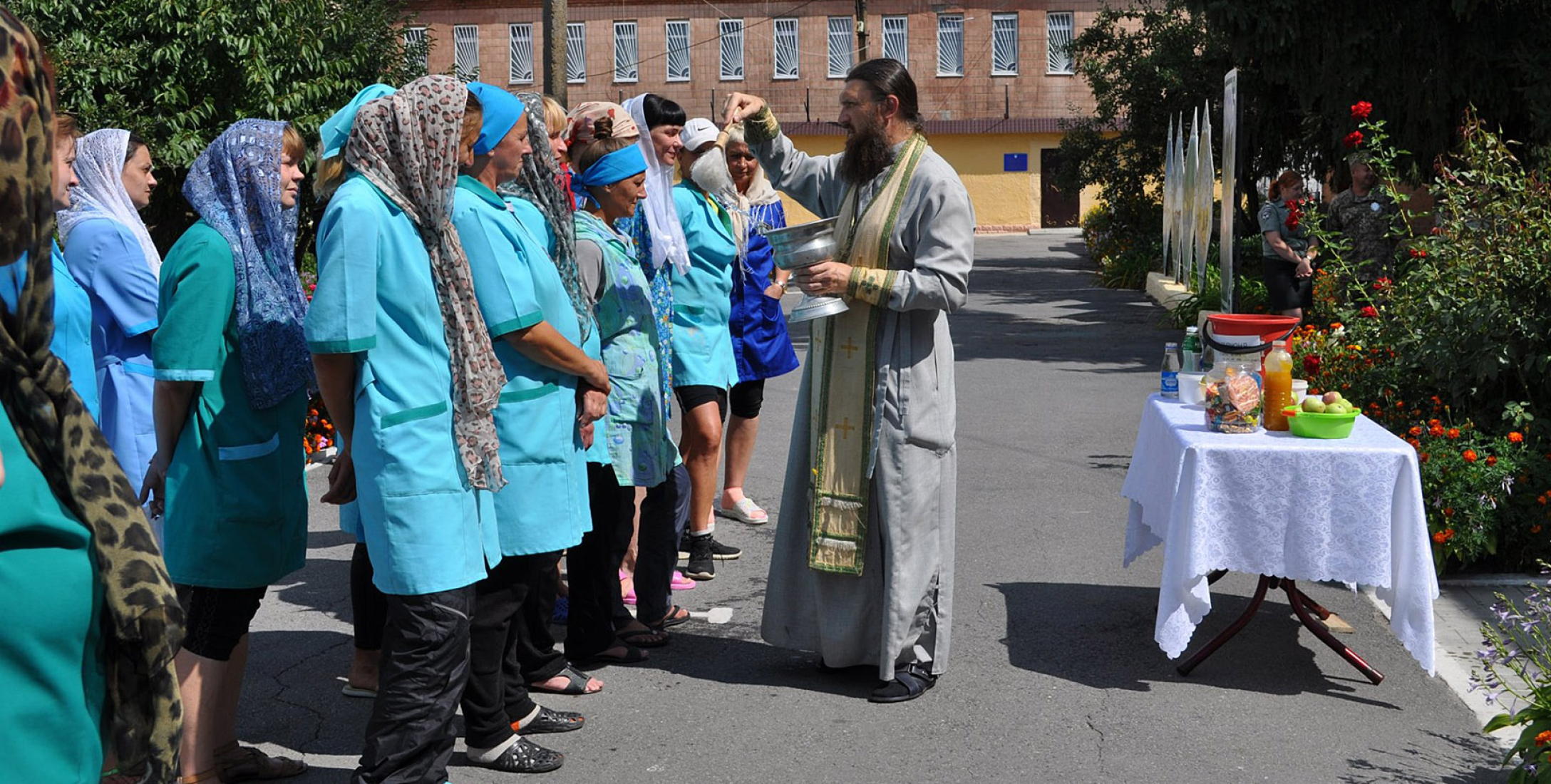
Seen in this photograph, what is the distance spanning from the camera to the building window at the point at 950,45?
4600 cm

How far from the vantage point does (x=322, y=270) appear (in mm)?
3350

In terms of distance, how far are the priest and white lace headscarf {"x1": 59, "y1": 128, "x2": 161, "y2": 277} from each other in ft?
7.32

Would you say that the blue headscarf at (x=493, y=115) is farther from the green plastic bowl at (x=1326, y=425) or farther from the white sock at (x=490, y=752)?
the green plastic bowl at (x=1326, y=425)

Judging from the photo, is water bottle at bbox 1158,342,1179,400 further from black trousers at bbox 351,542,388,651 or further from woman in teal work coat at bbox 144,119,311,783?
woman in teal work coat at bbox 144,119,311,783

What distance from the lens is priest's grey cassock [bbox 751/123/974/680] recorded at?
4746 millimetres

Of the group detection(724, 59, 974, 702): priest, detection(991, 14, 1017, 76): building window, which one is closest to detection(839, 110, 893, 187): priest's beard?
detection(724, 59, 974, 702): priest

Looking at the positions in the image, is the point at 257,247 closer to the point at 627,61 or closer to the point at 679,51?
the point at 679,51

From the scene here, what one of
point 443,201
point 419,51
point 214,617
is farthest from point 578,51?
point 443,201

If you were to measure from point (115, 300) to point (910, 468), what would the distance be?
258 cm

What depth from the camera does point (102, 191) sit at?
16.0 feet

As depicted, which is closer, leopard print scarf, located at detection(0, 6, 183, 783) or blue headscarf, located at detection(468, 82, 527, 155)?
leopard print scarf, located at detection(0, 6, 183, 783)

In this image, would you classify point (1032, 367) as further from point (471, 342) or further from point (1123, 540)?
point (471, 342)

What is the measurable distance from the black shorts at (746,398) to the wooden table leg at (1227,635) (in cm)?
269

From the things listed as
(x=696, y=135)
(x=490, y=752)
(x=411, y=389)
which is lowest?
(x=490, y=752)
